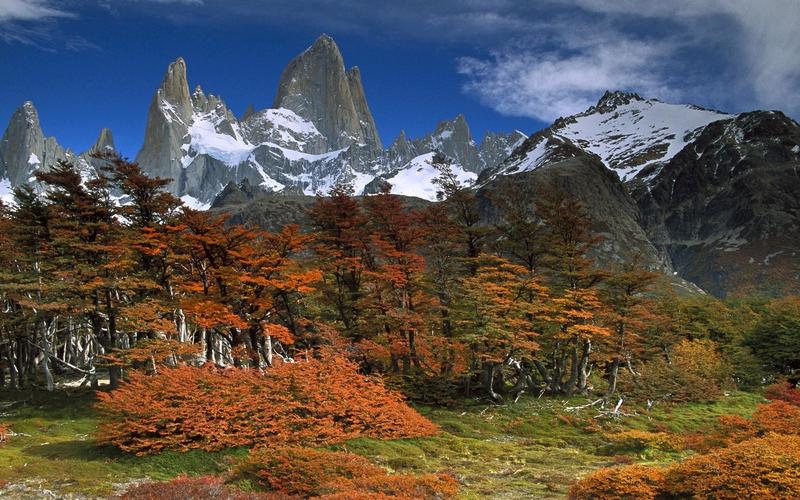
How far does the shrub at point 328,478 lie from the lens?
43.5 feet

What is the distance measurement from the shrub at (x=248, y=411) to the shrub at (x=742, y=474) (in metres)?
12.8

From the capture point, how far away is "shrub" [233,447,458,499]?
522 inches

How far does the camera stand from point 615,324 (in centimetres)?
3634

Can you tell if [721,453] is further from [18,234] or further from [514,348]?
[18,234]

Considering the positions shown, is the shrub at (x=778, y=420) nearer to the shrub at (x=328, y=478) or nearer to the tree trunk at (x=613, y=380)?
the tree trunk at (x=613, y=380)

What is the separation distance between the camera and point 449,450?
73.2 ft

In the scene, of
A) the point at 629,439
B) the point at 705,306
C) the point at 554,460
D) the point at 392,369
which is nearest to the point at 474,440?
the point at 554,460

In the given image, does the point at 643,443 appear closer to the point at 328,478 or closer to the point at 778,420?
the point at 778,420

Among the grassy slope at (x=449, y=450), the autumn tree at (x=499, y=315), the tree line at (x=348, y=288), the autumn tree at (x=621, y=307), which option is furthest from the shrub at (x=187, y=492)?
the autumn tree at (x=621, y=307)

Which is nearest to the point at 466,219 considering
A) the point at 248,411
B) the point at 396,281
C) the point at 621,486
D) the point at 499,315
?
the point at 396,281

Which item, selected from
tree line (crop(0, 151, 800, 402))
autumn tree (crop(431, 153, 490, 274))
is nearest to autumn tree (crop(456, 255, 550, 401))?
tree line (crop(0, 151, 800, 402))

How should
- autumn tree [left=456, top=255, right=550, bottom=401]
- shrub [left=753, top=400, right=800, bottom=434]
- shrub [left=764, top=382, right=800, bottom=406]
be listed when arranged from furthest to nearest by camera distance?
shrub [left=764, top=382, right=800, bottom=406] → autumn tree [left=456, top=255, right=550, bottom=401] → shrub [left=753, top=400, right=800, bottom=434]

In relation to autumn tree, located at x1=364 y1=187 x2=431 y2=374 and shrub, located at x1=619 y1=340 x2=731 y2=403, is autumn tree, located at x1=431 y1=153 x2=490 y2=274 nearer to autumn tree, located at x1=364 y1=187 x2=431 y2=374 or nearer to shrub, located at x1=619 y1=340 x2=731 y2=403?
autumn tree, located at x1=364 y1=187 x2=431 y2=374

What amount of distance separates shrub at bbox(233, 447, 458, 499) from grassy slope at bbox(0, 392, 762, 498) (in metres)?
1.74
